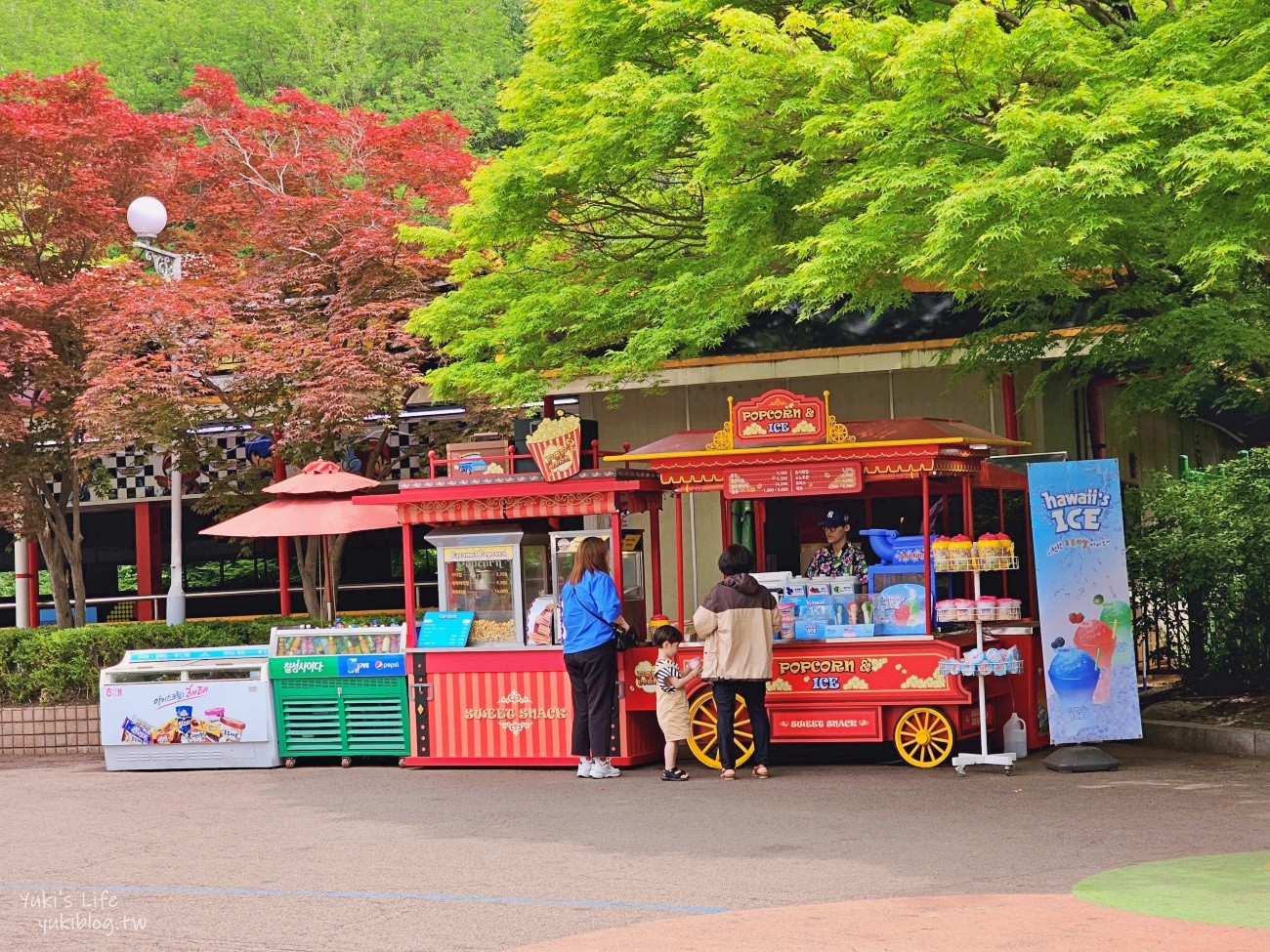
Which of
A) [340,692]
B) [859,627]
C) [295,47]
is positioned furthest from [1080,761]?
[295,47]

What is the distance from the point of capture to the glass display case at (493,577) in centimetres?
1264

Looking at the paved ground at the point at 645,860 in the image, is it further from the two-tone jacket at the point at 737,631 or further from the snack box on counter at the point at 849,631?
the snack box on counter at the point at 849,631

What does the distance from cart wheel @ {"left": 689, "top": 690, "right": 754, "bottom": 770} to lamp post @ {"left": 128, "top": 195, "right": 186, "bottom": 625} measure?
22.8 feet

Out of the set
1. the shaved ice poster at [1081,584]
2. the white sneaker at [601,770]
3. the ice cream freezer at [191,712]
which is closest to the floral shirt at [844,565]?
the shaved ice poster at [1081,584]

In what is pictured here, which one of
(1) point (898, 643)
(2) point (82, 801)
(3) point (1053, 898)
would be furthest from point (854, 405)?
(3) point (1053, 898)

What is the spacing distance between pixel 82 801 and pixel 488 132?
27704mm

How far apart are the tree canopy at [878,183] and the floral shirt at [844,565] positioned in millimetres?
2014

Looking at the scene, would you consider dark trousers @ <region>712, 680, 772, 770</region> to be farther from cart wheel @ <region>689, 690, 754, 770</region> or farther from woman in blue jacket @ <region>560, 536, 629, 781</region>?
woman in blue jacket @ <region>560, 536, 629, 781</region>

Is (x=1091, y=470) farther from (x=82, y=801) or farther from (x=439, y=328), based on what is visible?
(x=82, y=801)

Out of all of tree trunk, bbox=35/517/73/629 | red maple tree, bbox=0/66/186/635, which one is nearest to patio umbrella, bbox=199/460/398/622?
red maple tree, bbox=0/66/186/635

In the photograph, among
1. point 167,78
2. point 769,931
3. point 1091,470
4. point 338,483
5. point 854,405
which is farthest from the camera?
point 167,78

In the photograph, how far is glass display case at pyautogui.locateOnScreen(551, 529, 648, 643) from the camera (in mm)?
12578

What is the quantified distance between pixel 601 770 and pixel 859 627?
2.23 m

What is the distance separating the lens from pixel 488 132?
36.9 metres
